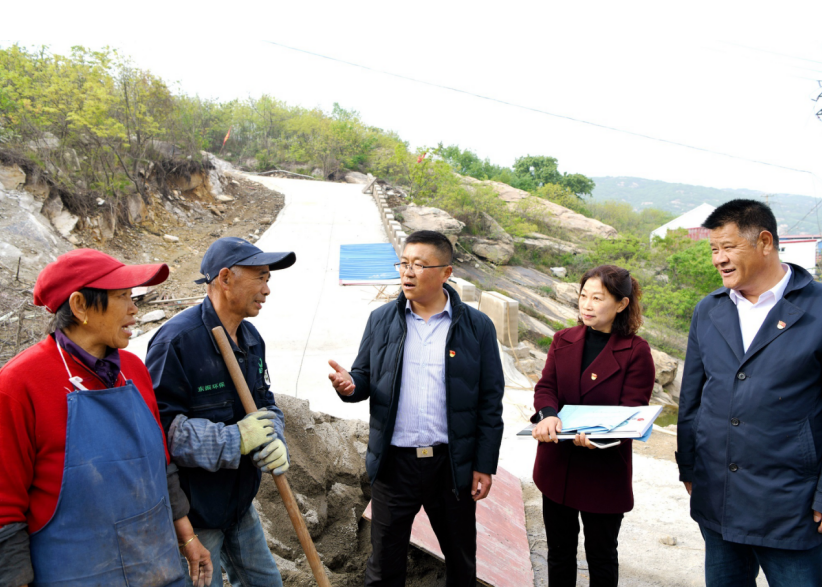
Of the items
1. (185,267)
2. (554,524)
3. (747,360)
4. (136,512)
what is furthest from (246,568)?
(185,267)

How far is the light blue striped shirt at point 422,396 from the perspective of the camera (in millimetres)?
2355

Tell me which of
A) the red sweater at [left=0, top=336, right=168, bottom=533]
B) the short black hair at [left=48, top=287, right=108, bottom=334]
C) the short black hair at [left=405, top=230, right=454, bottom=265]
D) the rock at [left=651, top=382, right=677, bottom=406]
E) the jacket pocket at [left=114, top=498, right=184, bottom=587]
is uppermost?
the short black hair at [left=405, top=230, right=454, bottom=265]

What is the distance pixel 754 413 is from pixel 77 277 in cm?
244

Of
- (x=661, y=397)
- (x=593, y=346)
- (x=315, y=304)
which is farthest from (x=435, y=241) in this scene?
(x=661, y=397)

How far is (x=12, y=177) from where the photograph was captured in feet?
32.1

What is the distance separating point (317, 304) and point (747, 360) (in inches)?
328

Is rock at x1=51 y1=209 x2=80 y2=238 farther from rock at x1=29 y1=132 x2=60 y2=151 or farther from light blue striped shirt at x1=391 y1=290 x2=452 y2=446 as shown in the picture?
light blue striped shirt at x1=391 y1=290 x2=452 y2=446

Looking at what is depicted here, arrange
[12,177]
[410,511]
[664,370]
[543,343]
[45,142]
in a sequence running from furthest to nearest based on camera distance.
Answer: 1. [543,343]
2. [664,370]
3. [45,142]
4. [12,177]
5. [410,511]

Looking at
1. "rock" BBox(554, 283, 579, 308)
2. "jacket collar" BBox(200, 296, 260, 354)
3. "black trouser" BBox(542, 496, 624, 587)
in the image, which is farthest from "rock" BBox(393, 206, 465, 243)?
"jacket collar" BBox(200, 296, 260, 354)

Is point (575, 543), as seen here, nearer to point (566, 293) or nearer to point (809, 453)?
point (809, 453)

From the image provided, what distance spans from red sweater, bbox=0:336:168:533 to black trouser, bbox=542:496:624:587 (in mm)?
2084

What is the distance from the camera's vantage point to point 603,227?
32.1 meters

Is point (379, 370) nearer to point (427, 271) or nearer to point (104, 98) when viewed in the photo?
point (427, 271)

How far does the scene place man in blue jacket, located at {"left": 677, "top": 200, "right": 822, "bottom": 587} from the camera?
1946 millimetres
